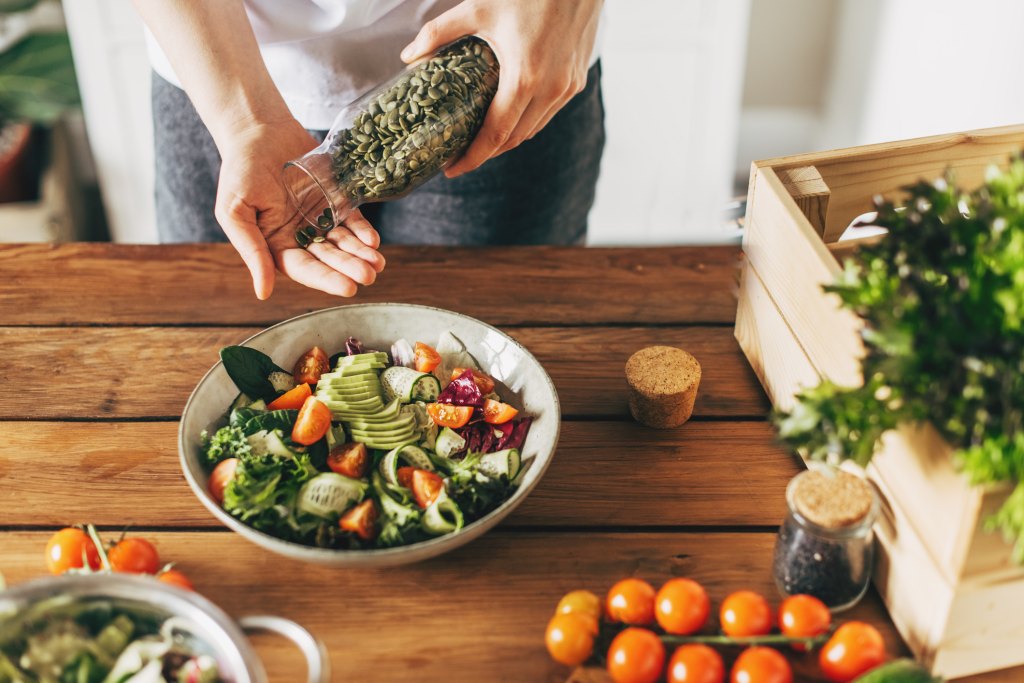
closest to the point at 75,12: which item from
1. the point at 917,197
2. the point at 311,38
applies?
the point at 311,38

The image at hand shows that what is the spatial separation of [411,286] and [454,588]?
57cm

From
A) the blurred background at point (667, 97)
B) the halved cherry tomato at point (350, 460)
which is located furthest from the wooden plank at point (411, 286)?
the blurred background at point (667, 97)

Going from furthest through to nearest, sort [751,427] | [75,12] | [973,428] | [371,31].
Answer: [75,12]
[371,31]
[751,427]
[973,428]

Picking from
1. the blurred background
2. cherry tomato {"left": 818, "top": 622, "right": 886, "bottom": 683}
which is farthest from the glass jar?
the blurred background

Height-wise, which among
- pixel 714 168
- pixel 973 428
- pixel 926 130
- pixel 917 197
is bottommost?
pixel 714 168

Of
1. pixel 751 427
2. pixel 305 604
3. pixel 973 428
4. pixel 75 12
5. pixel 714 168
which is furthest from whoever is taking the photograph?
pixel 714 168

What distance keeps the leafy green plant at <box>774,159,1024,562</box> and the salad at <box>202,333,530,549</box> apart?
1.14 ft

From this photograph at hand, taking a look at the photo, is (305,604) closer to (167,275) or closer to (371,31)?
(167,275)

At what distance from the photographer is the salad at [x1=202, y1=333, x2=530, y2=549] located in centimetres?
94

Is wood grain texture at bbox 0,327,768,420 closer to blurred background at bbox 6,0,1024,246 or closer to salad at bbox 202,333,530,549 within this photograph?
salad at bbox 202,333,530,549

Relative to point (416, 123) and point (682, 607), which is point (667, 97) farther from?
point (682, 607)

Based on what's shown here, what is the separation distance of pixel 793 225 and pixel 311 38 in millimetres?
801

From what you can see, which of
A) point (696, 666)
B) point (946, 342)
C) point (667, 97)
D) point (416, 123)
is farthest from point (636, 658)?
point (667, 97)

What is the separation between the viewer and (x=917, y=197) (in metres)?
0.84
